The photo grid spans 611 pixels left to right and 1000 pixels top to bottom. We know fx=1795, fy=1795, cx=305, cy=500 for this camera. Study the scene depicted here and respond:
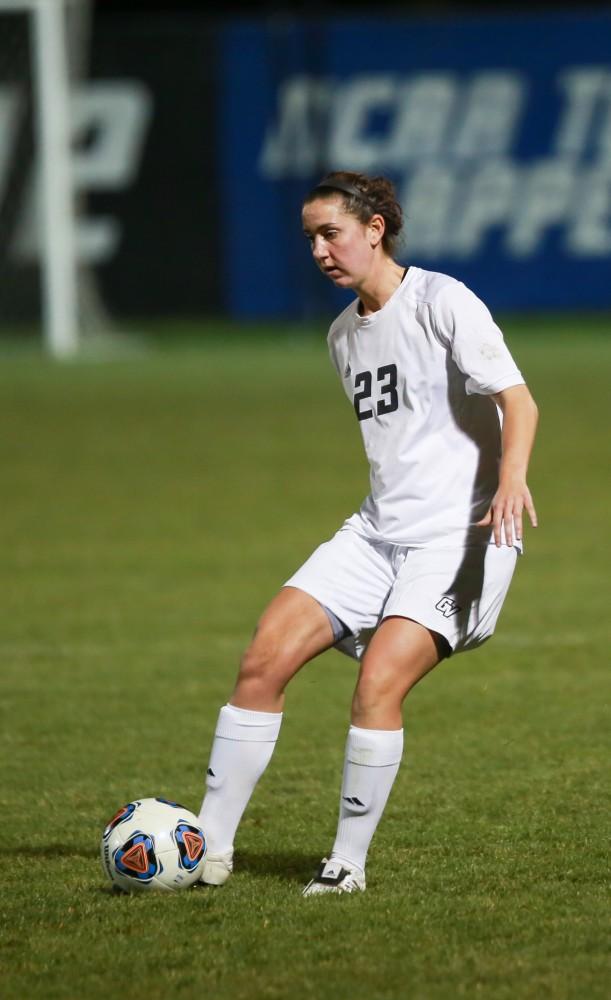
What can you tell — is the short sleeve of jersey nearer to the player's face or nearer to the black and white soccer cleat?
the player's face

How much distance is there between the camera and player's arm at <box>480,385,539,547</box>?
4.39 m

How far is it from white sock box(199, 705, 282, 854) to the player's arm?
79 cm

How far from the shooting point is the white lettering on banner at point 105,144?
23.7 metres

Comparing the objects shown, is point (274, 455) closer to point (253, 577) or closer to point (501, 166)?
point (253, 577)

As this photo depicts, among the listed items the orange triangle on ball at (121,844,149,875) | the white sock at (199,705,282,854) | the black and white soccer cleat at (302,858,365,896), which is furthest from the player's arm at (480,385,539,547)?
the orange triangle on ball at (121,844,149,875)

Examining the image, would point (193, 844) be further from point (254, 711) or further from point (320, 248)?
point (320, 248)


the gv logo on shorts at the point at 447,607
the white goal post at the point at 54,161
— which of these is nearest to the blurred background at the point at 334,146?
the white goal post at the point at 54,161

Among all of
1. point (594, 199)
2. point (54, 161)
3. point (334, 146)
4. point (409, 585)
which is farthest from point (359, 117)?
point (409, 585)

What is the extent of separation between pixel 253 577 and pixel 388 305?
A: 4.72m

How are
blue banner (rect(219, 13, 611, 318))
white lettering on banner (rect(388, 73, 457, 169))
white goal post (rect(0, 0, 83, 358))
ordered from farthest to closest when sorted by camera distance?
blue banner (rect(219, 13, 611, 318)), white lettering on banner (rect(388, 73, 457, 169)), white goal post (rect(0, 0, 83, 358))

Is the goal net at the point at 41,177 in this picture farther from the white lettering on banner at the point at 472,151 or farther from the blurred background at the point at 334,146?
the white lettering on banner at the point at 472,151

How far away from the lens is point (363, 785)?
4469mm

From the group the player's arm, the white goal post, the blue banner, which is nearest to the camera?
the player's arm

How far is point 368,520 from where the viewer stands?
4.82m
